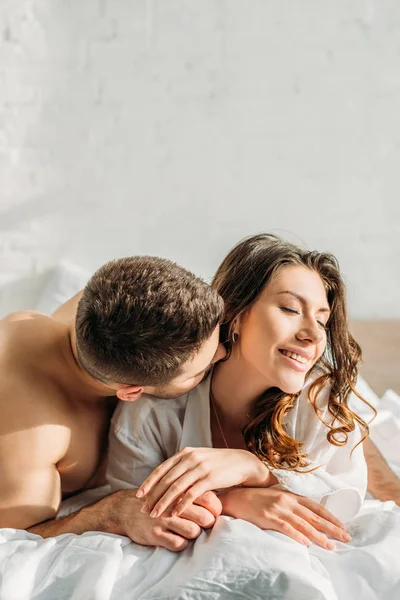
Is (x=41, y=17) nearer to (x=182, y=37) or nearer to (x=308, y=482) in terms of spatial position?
(x=182, y=37)

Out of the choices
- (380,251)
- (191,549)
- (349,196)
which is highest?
(349,196)

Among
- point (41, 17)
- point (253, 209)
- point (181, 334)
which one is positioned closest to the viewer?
point (181, 334)

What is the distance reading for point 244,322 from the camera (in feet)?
4.97

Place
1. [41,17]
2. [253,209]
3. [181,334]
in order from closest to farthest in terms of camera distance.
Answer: [181,334] < [41,17] < [253,209]

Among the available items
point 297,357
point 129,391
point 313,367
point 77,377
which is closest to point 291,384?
point 297,357

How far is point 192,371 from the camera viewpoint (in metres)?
1.35

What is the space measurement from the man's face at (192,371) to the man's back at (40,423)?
19 cm

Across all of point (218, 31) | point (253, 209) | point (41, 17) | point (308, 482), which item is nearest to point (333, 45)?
point (218, 31)

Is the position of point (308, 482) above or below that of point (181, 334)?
below

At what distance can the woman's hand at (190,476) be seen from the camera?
4.40ft

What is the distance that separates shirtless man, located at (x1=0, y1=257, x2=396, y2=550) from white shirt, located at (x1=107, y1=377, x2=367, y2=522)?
62mm

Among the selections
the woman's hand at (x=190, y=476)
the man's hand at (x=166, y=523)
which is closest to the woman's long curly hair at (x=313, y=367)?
the woman's hand at (x=190, y=476)

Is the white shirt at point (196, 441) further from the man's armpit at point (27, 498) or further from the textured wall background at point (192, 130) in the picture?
the textured wall background at point (192, 130)

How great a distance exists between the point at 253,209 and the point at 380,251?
505 mm
